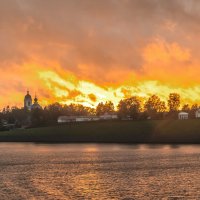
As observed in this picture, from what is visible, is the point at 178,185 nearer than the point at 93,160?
Yes

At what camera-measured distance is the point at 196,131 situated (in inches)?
7224

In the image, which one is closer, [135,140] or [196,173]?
[196,173]

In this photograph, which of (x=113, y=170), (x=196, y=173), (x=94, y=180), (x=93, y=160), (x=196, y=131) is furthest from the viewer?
(x=196, y=131)

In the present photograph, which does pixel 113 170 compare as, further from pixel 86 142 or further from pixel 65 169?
pixel 86 142

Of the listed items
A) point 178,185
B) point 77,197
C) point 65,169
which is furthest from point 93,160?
point 77,197

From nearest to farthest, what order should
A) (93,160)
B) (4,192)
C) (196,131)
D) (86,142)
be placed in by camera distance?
1. (4,192)
2. (93,160)
3. (196,131)
4. (86,142)

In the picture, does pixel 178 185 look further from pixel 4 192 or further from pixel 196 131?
pixel 196 131

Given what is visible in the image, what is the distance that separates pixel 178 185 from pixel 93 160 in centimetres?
4478

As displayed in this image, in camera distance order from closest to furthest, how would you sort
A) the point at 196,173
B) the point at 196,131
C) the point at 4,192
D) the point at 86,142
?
1. the point at 4,192
2. the point at 196,173
3. the point at 196,131
4. the point at 86,142

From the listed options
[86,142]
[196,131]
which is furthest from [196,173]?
[86,142]

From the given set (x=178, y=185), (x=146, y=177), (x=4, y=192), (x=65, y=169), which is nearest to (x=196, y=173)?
(x=146, y=177)

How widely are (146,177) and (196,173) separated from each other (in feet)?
27.8

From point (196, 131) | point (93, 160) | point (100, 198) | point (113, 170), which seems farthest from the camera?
point (196, 131)

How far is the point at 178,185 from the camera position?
60.3 m
